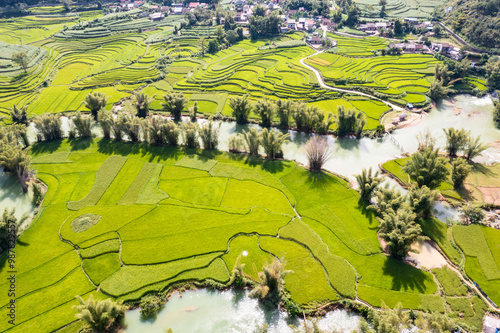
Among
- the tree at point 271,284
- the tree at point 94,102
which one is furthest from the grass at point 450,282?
the tree at point 94,102

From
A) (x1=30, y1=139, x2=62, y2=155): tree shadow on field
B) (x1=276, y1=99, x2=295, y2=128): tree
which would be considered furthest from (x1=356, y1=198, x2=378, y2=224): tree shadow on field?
(x1=30, y1=139, x2=62, y2=155): tree shadow on field

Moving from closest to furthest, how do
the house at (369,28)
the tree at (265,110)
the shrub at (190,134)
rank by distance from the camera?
the shrub at (190,134), the tree at (265,110), the house at (369,28)

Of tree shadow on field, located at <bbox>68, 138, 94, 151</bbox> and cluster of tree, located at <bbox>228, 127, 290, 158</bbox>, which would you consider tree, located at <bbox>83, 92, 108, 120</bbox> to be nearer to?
tree shadow on field, located at <bbox>68, 138, 94, 151</bbox>

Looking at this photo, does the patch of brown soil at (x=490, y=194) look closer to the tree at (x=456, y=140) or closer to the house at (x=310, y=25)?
the tree at (x=456, y=140)

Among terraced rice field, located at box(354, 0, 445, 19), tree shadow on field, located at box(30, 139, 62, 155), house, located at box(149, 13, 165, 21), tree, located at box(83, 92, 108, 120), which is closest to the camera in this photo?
tree shadow on field, located at box(30, 139, 62, 155)

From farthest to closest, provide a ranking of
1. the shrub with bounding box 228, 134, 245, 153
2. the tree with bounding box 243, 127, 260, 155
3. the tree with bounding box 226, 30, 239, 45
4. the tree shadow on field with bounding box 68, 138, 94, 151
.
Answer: the tree with bounding box 226, 30, 239, 45 < the tree shadow on field with bounding box 68, 138, 94, 151 < the shrub with bounding box 228, 134, 245, 153 < the tree with bounding box 243, 127, 260, 155

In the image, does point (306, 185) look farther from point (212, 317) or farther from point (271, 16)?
point (271, 16)

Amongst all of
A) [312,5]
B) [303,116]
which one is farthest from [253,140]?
[312,5]

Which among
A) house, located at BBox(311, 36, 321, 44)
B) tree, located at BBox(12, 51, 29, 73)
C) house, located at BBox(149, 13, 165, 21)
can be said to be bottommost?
tree, located at BBox(12, 51, 29, 73)
